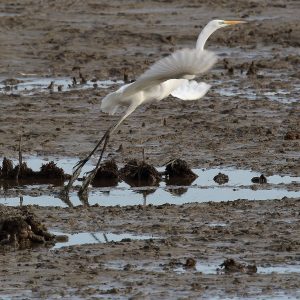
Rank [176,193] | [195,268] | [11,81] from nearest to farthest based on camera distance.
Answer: [195,268], [176,193], [11,81]

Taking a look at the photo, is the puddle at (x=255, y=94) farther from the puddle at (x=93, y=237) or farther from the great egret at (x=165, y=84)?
the puddle at (x=93, y=237)

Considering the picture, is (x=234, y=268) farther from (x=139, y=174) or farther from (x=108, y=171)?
(x=108, y=171)

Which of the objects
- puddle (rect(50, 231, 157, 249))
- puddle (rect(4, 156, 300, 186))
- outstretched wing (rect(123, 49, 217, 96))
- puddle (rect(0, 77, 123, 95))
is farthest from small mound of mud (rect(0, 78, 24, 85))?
puddle (rect(50, 231, 157, 249))

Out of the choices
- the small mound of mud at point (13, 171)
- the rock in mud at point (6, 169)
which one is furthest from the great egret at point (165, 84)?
the rock in mud at point (6, 169)

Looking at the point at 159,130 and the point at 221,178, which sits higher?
the point at 159,130

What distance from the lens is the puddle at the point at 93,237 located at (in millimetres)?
9586

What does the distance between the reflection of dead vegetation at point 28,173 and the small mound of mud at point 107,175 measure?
359mm

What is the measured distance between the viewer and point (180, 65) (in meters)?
10.7

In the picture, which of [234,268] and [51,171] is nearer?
[234,268]

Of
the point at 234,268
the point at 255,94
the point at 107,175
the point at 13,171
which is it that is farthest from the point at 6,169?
the point at 255,94

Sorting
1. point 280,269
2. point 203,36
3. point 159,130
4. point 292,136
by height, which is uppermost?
point 203,36

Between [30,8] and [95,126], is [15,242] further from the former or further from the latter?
[30,8]

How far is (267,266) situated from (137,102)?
12.4 feet

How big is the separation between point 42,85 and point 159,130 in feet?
9.92
